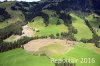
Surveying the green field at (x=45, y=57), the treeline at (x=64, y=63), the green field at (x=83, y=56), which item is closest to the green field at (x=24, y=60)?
the green field at (x=45, y=57)

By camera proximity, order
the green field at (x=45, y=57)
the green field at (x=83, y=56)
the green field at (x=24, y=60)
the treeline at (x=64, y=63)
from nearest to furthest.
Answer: the treeline at (x=64, y=63) < the green field at (x=24, y=60) < the green field at (x=45, y=57) < the green field at (x=83, y=56)

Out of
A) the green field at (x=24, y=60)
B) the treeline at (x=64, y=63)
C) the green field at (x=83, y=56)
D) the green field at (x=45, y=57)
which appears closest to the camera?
the treeline at (x=64, y=63)

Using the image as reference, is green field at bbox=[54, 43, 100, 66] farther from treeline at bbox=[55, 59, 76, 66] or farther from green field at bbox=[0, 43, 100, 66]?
treeline at bbox=[55, 59, 76, 66]

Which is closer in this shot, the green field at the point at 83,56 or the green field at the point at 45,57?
the green field at the point at 45,57

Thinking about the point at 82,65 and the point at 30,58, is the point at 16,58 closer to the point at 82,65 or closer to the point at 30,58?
the point at 30,58

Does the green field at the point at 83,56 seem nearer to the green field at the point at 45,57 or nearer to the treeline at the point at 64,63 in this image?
the green field at the point at 45,57

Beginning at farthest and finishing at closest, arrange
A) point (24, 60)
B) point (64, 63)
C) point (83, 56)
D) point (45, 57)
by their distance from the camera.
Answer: point (83, 56), point (45, 57), point (24, 60), point (64, 63)

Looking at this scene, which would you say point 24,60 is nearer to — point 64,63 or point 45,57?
point 45,57

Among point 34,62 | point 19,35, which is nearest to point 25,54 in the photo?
point 34,62

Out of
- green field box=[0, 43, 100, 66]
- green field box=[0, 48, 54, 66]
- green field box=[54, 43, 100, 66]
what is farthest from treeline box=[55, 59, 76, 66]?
green field box=[54, 43, 100, 66]

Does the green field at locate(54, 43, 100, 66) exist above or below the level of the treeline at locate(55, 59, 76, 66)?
below

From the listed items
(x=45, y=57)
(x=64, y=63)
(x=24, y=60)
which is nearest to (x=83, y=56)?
(x=64, y=63)
